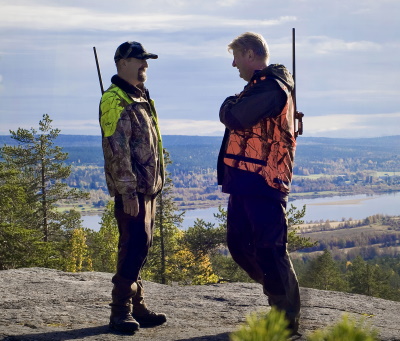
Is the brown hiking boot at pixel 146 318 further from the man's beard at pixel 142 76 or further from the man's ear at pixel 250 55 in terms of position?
the man's ear at pixel 250 55

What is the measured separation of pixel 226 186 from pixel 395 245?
528 ft

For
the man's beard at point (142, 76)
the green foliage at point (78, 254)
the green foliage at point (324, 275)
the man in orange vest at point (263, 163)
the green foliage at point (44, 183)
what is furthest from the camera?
the green foliage at point (324, 275)

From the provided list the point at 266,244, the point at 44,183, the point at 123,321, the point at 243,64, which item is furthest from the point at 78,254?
the point at 243,64

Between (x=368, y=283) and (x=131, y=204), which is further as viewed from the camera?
(x=368, y=283)

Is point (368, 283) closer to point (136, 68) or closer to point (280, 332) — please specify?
point (136, 68)

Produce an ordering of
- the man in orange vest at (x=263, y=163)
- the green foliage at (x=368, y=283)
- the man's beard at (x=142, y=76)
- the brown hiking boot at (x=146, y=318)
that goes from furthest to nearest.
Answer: the green foliage at (x=368, y=283), the brown hiking boot at (x=146, y=318), the man's beard at (x=142, y=76), the man in orange vest at (x=263, y=163)

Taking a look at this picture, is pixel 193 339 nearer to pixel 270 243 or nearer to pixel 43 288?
pixel 270 243

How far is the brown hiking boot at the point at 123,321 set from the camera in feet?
18.3

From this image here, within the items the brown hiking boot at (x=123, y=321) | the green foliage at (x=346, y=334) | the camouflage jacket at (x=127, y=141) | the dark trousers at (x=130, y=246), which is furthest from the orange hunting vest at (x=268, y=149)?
the green foliage at (x=346, y=334)

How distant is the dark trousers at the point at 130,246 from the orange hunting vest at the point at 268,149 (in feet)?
3.37

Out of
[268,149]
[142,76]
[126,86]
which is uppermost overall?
[142,76]

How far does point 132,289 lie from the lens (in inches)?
225

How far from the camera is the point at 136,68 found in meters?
5.66

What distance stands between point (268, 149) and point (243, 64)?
2.41 ft
